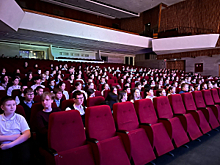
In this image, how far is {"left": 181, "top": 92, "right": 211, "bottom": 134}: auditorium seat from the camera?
1912 mm

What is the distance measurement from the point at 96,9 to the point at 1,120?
8.67 metres

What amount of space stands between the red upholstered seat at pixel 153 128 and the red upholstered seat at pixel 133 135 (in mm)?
59

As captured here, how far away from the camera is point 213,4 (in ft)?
22.0

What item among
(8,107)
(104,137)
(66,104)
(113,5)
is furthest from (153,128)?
(113,5)

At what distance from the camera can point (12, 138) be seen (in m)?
1.06

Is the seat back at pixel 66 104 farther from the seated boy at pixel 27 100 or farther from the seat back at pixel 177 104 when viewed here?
the seat back at pixel 177 104

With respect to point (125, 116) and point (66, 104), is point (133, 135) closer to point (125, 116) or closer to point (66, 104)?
point (125, 116)

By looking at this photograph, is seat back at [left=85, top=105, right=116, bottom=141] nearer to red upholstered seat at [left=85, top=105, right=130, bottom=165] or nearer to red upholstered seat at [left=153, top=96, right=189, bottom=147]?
red upholstered seat at [left=85, top=105, right=130, bottom=165]

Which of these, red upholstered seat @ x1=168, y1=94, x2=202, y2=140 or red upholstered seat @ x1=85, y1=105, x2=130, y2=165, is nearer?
red upholstered seat @ x1=85, y1=105, x2=130, y2=165

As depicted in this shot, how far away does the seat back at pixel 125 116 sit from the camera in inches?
54.4

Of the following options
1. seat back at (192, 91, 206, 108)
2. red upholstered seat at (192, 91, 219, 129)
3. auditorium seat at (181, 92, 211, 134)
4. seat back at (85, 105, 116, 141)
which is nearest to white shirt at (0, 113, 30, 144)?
seat back at (85, 105, 116, 141)

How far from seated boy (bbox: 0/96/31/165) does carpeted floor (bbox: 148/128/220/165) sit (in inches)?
39.5

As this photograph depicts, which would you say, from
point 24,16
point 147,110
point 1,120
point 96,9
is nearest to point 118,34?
point 96,9

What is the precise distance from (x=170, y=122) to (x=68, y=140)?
0.96 metres
